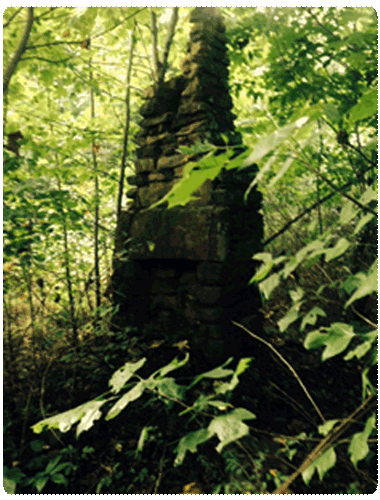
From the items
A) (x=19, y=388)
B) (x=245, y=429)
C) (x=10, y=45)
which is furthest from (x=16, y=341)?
(x=245, y=429)

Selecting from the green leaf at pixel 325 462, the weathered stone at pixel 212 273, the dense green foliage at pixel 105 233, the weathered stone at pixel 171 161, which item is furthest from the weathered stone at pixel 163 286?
the green leaf at pixel 325 462

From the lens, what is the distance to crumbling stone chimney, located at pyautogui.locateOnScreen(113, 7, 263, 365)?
3.24 m

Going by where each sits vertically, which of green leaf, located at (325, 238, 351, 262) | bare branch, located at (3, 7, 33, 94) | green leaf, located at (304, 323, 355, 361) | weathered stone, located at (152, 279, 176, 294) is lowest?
weathered stone, located at (152, 279, 176, 294)

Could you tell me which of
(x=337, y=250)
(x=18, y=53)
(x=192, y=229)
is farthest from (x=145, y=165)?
(x=337, y=250)

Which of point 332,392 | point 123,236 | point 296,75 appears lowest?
point 332,392

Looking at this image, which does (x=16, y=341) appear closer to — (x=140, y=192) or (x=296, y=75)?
(x=140, y=192)

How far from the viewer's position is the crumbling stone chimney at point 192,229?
324 cm

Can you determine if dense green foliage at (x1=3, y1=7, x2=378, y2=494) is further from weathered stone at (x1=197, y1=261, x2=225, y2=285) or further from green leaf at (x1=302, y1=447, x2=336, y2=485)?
weathered stone at (x1=197, y1=261, x2=225, y2=285)

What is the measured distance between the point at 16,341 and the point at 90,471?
1.79 m


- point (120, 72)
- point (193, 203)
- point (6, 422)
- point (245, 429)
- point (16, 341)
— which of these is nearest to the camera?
point (245, 429)

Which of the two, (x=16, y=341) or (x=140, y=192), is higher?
(x=140, y=192)

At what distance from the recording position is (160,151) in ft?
12.8

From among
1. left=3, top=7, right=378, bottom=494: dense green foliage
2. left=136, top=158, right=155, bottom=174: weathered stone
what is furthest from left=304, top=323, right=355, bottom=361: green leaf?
left=136, top=158, right=155, bottom=174: weathered stone

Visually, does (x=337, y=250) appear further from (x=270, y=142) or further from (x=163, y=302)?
(x=163, y=302)
